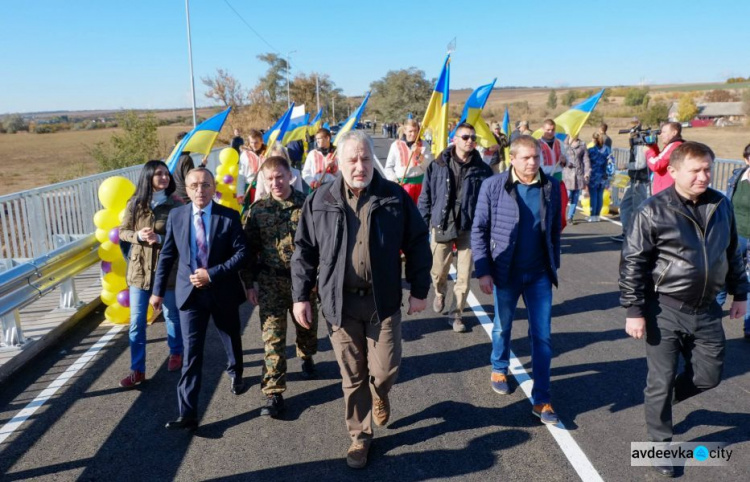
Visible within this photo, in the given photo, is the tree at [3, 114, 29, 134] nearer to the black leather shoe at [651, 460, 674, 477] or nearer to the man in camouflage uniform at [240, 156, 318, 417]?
the man in camouflage uniform at [240, 156, 318, 417]

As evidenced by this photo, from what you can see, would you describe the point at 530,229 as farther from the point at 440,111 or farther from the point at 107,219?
the point at 107,219

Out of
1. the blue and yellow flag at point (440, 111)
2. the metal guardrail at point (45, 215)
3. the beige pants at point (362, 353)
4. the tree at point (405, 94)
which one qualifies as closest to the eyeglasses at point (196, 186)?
the beige pants at point (362, 353)

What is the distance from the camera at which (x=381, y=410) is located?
397 cm

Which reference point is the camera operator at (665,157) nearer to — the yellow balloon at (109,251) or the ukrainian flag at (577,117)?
the ukrainian flag at (577,117)

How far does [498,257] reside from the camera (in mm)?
4277

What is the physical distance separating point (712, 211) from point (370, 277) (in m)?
1.98

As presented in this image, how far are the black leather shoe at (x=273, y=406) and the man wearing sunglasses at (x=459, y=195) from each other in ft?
7.41

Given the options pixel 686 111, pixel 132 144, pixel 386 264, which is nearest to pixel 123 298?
pixel 386 264

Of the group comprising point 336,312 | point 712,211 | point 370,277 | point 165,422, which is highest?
point 712,211

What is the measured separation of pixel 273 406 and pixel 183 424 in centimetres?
63

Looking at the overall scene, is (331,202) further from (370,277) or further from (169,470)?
(169,470)

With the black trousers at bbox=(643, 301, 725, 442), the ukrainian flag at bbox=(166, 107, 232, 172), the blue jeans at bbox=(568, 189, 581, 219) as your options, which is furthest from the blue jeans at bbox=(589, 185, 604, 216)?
the black trousers at bbox=(643, 301, 725, 442)

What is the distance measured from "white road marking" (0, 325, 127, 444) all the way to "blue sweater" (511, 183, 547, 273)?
12.6 ft

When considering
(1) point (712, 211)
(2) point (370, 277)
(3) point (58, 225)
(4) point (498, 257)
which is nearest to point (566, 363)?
(4) point (498, 257)
